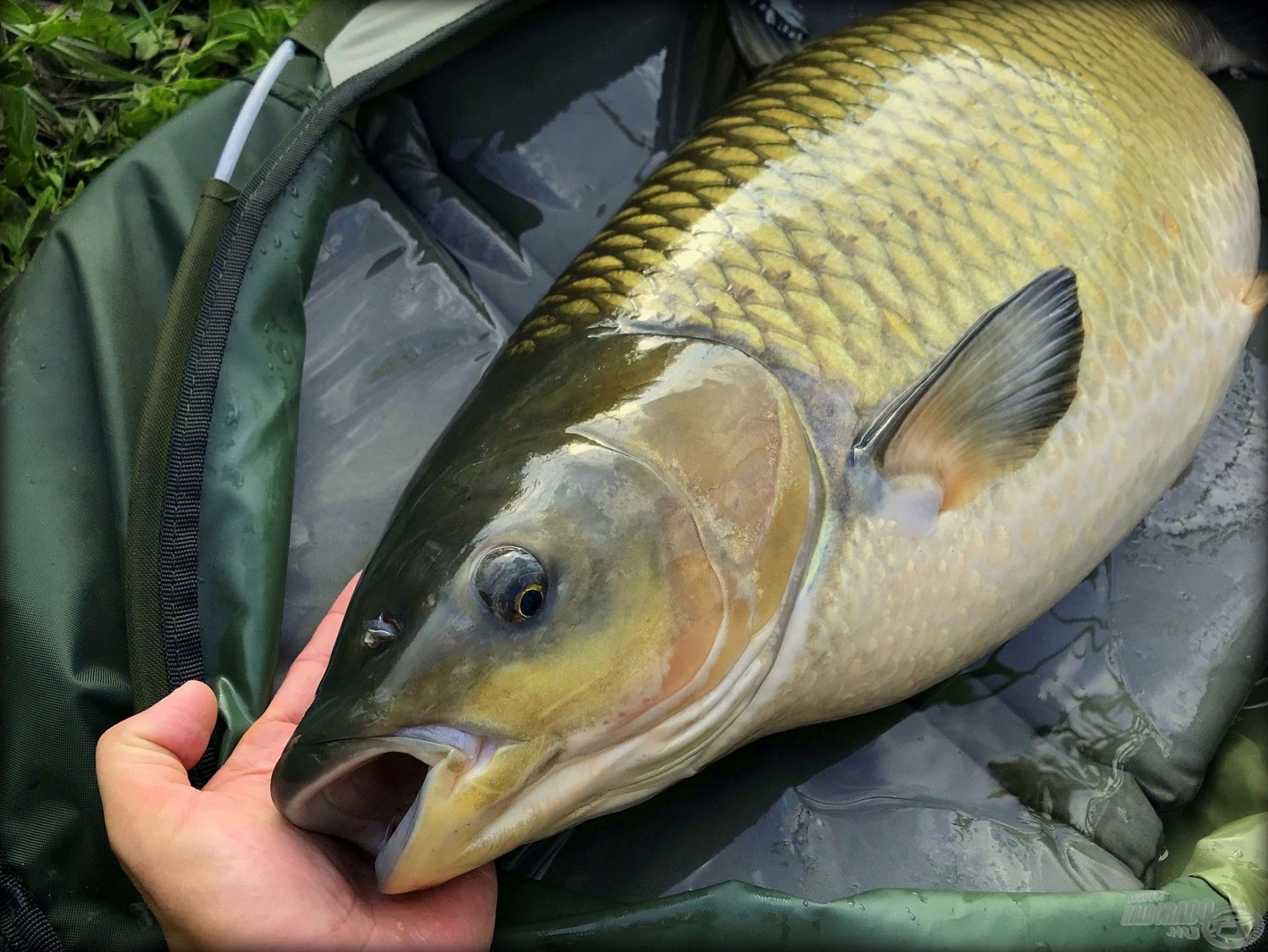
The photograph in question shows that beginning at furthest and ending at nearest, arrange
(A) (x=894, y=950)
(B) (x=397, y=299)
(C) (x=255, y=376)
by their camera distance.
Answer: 1. (B) (x=397, y=299)
2. (C) (x=255, y=376)
3. (A) (x=894, y=950)

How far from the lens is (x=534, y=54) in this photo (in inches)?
78.8

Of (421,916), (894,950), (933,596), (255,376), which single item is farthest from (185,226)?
(894,950)

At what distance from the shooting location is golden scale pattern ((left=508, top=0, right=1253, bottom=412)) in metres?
1.24

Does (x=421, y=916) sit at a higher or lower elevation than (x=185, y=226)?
lower

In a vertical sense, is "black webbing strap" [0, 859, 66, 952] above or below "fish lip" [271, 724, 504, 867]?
below

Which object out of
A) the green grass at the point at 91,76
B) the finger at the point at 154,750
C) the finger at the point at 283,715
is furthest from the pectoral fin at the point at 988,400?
the green grass at the point at 91,76

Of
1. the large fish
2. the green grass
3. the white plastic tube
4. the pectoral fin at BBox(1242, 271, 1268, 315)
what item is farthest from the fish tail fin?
the green grass

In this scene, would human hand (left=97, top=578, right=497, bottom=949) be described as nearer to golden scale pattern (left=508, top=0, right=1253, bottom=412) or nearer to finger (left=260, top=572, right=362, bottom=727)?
finger (left=260, top=572, right=362, bottom=727)

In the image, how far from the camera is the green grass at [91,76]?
1917mm

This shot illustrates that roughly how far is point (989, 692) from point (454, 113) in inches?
56.0

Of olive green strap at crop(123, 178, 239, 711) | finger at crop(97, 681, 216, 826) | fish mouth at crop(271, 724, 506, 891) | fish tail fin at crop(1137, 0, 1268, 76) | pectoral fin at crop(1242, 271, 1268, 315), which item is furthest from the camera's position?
fish tail fin at crop(1137, 0, 1268, 76)

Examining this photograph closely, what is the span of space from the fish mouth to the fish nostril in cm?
10

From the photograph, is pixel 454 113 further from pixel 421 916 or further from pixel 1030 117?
pixel 421 916

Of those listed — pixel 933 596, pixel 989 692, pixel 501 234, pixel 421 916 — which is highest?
pixel 501 234
